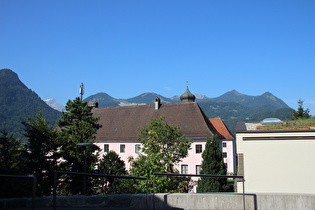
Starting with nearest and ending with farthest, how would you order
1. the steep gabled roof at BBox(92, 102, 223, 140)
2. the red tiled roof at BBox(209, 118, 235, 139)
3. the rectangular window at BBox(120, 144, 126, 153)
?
the steep gabled roof at BBox(92, 102, 223, 140)
the rectangular window at BBox(120, 144, 126, 153)
the red tiled roof at BBox(209, 118, 235, 139)

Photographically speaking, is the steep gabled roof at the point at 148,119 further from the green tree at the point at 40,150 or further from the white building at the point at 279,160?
the white building at the point at 279,160

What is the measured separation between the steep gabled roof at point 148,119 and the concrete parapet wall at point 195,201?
36282 mm

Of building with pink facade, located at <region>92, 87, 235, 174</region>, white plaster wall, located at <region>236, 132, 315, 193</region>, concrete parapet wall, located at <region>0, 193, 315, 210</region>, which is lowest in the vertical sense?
concrete parapet wall, located at <region>0, 193, 315, 210</region>

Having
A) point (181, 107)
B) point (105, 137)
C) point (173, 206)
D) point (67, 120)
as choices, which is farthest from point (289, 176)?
point (105, 137)

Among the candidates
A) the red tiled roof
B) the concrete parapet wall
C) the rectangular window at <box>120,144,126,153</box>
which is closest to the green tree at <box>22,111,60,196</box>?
the concrete parapet wall

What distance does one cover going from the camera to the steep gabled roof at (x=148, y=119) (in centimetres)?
4600

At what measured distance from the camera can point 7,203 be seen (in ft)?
21.4

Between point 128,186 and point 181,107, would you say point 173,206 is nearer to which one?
point 128,186

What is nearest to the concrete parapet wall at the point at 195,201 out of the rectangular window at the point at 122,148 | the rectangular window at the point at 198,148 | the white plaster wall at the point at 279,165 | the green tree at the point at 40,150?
the white plaster wall at the point at 279,165

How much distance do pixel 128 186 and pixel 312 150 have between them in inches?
259

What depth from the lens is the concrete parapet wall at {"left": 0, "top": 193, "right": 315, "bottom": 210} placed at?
7.50 meters

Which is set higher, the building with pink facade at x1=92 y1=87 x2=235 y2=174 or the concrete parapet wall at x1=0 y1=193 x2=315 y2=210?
the building with pink facade at x1=92 y1=87 x2=235 y2=174

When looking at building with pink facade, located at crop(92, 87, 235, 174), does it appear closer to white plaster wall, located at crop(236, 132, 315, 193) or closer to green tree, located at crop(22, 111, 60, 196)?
green tree, located at crop(22, 111, 60, 196)

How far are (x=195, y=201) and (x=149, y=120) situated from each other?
1680 inches
